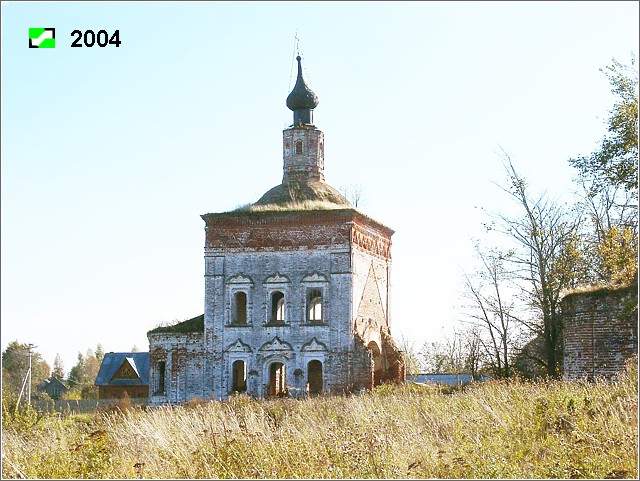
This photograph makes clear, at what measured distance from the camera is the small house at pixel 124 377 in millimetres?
40062

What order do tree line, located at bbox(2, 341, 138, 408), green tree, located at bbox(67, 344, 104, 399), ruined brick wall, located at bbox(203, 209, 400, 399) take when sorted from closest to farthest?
ruined brick wall, located at bbox(203, 209, 400, 399), tree line, located at bbox(2, 341, 138, 408), green tree, located at bbox(67, 344, 104, 399)

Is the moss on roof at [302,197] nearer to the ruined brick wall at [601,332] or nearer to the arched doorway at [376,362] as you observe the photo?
the arched doorway at [376,362]

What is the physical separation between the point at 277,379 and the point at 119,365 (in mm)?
15329

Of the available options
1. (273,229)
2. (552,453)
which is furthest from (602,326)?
(273,229)

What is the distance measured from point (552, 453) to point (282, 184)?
20.2 m

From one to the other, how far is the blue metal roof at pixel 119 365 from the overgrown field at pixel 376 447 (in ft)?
96.5

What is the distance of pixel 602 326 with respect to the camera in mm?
15531

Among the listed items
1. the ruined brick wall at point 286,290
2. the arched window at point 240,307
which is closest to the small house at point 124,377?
the arched window at point 240,307

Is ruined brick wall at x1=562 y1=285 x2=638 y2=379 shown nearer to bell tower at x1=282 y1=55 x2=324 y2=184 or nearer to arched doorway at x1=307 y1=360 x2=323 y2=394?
arched doorway at x1=307 y1=360 x2=323 y2=394

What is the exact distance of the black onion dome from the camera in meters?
28.9

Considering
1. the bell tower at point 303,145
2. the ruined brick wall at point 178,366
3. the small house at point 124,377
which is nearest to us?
the ruined brick wall at point 178,366

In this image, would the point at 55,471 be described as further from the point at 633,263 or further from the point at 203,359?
the point at 203,359

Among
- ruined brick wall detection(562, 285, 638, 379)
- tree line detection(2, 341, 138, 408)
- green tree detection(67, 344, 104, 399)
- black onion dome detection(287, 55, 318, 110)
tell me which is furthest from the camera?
green tree detection(67, 344, 104, 399)

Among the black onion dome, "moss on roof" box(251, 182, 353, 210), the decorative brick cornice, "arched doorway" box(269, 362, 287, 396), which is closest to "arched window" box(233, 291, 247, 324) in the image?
the decorative brick cornice
